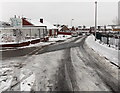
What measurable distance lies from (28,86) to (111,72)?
14.2 ft

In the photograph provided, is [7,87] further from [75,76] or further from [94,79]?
[94,79]

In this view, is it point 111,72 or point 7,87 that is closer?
point 7,87

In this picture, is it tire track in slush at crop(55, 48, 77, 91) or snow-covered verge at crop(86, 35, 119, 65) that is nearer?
tire track in slush at crop(55, 48, 77, 91)

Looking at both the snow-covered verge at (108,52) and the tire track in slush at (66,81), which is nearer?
the tire track in slush at (66,81)

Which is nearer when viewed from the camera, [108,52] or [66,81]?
[66,81]

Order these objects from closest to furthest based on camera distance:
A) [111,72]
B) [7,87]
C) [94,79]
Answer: [7,87] → [94,79] → [111,72]

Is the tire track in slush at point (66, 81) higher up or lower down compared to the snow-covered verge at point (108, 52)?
lower down

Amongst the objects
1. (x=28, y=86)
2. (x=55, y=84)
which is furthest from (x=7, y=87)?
(x=55, y=84)

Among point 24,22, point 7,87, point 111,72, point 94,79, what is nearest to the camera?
point 7,87

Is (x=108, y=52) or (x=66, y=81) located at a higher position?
(x=108, y=52)

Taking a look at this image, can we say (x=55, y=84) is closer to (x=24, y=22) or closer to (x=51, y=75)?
(x=51, y=75)

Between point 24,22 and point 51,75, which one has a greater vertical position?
point 24,22

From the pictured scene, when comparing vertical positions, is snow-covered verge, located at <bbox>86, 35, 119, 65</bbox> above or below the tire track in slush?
above

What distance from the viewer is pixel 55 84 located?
240 inches
